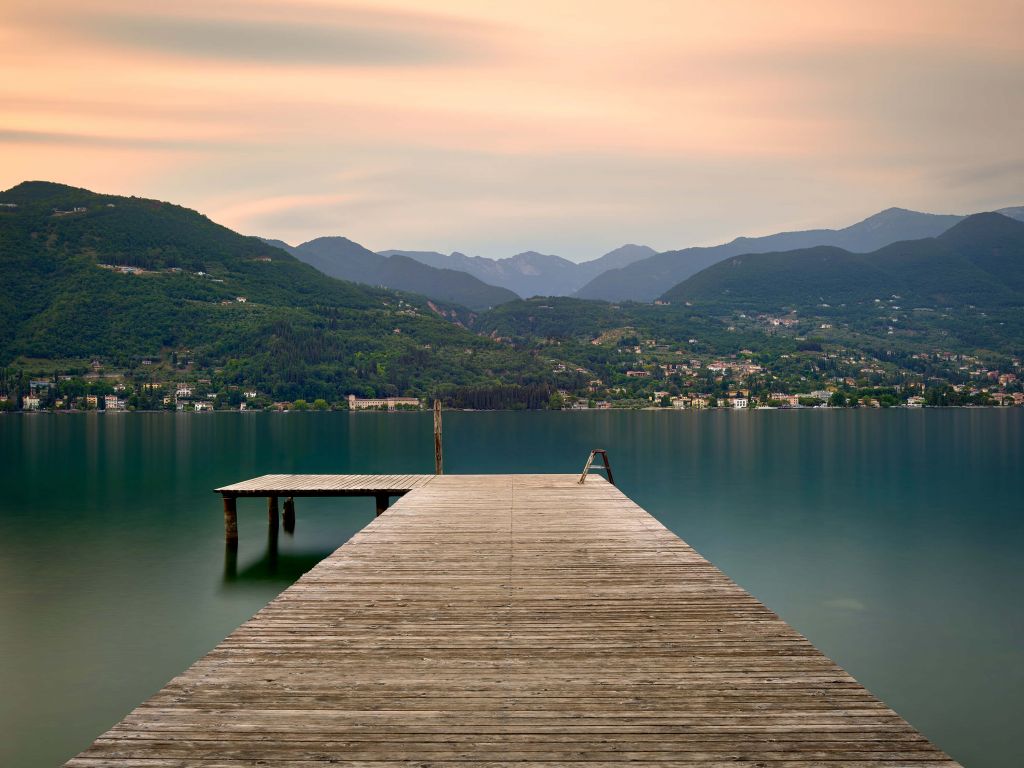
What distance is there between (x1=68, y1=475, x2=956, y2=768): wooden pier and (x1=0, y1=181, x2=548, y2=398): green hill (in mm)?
155727

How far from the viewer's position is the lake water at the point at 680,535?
12078 mm

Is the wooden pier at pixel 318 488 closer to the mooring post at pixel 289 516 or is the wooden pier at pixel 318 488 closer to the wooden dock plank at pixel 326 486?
the wooden dock plank at pixel 326 486

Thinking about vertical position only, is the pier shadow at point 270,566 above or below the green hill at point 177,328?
below

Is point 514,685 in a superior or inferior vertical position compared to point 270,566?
superior

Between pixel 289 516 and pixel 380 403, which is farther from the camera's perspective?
pixel 380 403

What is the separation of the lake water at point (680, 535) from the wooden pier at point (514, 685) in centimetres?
522

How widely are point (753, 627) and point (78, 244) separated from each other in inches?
8531

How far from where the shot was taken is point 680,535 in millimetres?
26562

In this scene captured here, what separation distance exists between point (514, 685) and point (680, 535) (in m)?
21.8

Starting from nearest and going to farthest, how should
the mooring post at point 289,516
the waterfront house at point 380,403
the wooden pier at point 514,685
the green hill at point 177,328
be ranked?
the wooden pier at point 514,685
the mooring post at point 289,516
the waterfront house at point 380,403
the green hill at point 177,328

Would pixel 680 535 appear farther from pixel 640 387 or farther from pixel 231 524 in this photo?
pixel 640 387

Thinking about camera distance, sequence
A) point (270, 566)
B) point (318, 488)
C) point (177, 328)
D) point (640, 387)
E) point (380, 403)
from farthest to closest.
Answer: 1. point (640, 387)
2. point (177, 328)
3. point (380, 403)
4. point (270, 566)
5. point (318, 488)

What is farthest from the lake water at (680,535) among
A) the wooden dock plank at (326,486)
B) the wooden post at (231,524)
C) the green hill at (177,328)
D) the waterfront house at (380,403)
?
the green hill at (177,328)

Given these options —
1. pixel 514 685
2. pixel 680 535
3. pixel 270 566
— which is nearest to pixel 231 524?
pixel 270 566
